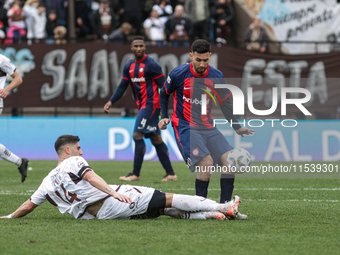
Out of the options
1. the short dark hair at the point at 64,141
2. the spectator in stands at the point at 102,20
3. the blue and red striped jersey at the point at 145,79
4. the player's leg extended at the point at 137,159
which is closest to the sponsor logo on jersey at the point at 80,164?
the short dark hair at the point at 64,141

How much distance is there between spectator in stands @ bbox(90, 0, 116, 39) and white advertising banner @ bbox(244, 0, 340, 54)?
4.38 m

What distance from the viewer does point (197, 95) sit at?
19.0 ft

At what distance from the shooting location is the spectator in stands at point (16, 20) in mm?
14414

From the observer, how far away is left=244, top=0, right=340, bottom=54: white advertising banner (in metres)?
15.2

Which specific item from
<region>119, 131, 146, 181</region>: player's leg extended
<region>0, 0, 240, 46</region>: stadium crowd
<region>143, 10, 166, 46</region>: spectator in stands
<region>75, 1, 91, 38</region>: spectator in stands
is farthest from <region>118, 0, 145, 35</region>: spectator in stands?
<region>119, 131, 146, 181</region>: player's leg extended

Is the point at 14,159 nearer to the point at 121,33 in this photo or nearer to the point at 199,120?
the point at 199,120

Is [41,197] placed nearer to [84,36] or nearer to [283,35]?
[84,36]

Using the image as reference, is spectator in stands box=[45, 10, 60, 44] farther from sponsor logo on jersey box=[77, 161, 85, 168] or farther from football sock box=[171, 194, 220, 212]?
football sock box=[171, 194, 220, 212]

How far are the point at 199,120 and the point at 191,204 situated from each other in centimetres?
113

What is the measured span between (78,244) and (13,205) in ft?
8.63

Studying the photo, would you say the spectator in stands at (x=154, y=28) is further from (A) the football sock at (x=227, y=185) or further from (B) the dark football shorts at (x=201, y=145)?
(A) the football sock at (x=227, y=185)

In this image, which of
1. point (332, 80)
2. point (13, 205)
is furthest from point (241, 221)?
point (332, 80)

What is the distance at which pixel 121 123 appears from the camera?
45.3 feet

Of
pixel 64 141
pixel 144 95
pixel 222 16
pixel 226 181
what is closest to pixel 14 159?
pixel 144 95
